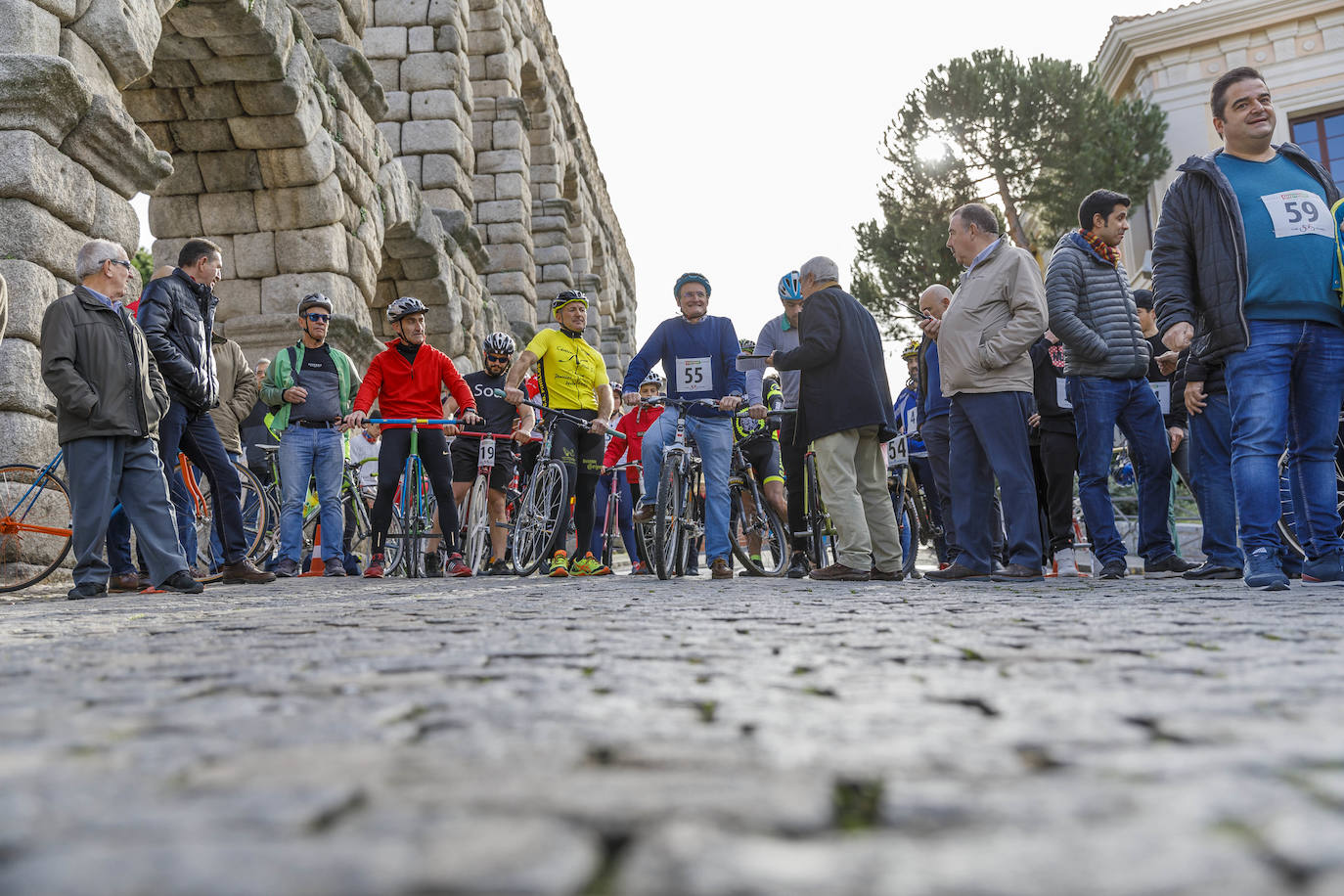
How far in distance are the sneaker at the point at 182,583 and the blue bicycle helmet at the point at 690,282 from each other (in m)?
3.30

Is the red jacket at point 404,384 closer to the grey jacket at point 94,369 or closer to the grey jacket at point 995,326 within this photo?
the grey jacket at point 94,369

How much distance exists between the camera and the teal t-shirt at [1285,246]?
4.42m

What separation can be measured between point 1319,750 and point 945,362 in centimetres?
444

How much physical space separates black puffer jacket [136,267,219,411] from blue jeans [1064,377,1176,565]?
182 inches

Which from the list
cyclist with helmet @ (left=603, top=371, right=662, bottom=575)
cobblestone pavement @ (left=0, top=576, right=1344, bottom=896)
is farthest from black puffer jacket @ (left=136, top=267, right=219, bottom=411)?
cobblestone pavement @ (left=0, top=576, right=1344, bottom=896)

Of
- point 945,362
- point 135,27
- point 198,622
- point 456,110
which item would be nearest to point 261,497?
point 135,27

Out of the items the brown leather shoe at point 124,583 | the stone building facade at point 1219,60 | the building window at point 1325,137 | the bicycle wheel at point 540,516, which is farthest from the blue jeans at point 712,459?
the building window at point 1325,137

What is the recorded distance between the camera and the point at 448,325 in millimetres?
12938

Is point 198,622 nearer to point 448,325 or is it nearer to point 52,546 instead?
point 52,546

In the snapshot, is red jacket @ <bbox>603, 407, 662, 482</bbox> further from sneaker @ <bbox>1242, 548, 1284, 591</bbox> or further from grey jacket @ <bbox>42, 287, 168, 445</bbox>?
sneaker @ <bbox>1242, 548, 1284, 591</bbox>

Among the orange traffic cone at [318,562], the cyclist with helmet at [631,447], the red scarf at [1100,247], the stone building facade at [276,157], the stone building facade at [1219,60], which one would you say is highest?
the stone building facade at [1219,60]

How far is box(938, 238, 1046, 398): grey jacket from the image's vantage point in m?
5.44

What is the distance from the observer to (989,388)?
5.50m

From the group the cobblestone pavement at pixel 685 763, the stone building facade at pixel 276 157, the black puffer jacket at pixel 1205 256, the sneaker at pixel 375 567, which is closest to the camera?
the cobblestone pavement at pixel 685 763
